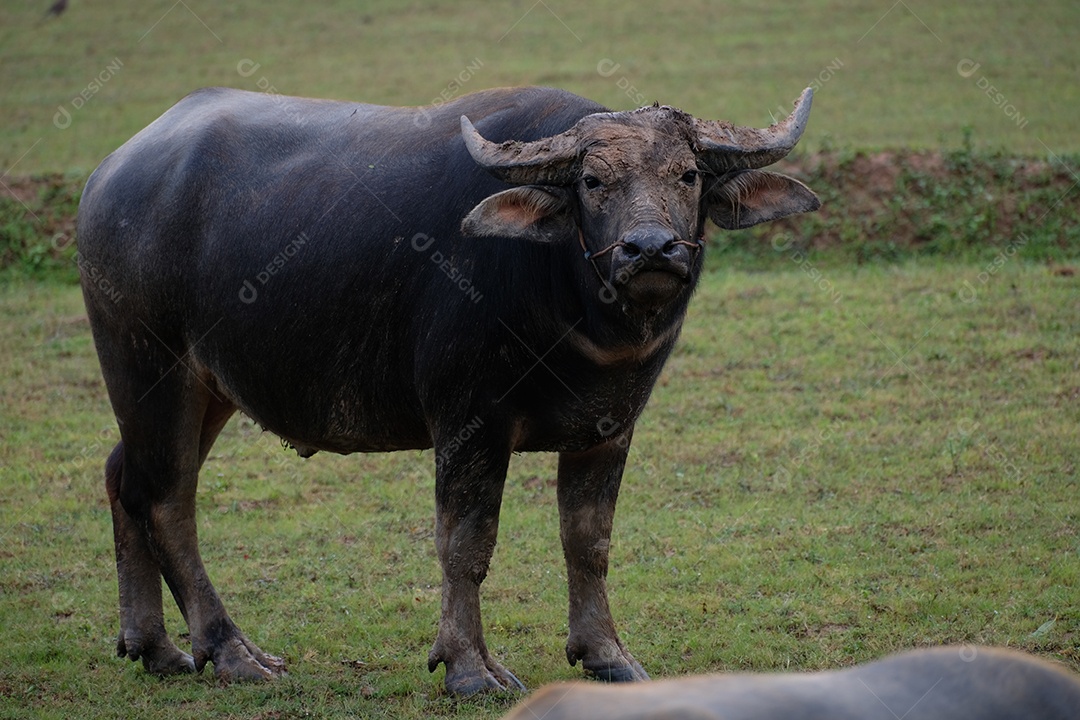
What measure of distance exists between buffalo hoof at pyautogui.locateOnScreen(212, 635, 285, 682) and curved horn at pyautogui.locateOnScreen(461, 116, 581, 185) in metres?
3.04

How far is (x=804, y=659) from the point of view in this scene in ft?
23.5

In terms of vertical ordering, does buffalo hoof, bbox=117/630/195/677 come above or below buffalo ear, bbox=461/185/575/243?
below

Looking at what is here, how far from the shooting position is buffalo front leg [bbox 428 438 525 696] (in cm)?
680

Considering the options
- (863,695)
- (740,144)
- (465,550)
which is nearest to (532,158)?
(740,144)

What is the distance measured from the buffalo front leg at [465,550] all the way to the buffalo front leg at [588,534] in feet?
1.75

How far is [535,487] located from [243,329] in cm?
364

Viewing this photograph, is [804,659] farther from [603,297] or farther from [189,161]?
[189,161]

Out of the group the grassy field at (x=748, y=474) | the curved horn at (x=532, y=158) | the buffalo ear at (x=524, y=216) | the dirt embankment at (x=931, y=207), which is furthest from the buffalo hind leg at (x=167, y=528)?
the dirt embankment at (x=931, y=207)

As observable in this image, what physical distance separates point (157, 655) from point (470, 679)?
201 cm

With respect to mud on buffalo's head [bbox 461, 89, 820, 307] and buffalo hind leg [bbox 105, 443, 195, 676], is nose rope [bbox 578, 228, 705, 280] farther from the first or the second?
buffalo hind leg [bbox 105, 443, 195, 676]

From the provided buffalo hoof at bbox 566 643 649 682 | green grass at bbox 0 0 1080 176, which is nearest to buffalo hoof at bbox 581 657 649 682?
buffalo hoof at bbox 566 643 649 682

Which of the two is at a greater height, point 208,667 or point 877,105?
point 208,667

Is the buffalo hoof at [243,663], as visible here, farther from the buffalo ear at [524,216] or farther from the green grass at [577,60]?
the green grass at [577,60]

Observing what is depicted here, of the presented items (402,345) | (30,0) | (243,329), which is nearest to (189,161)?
(243,329)
